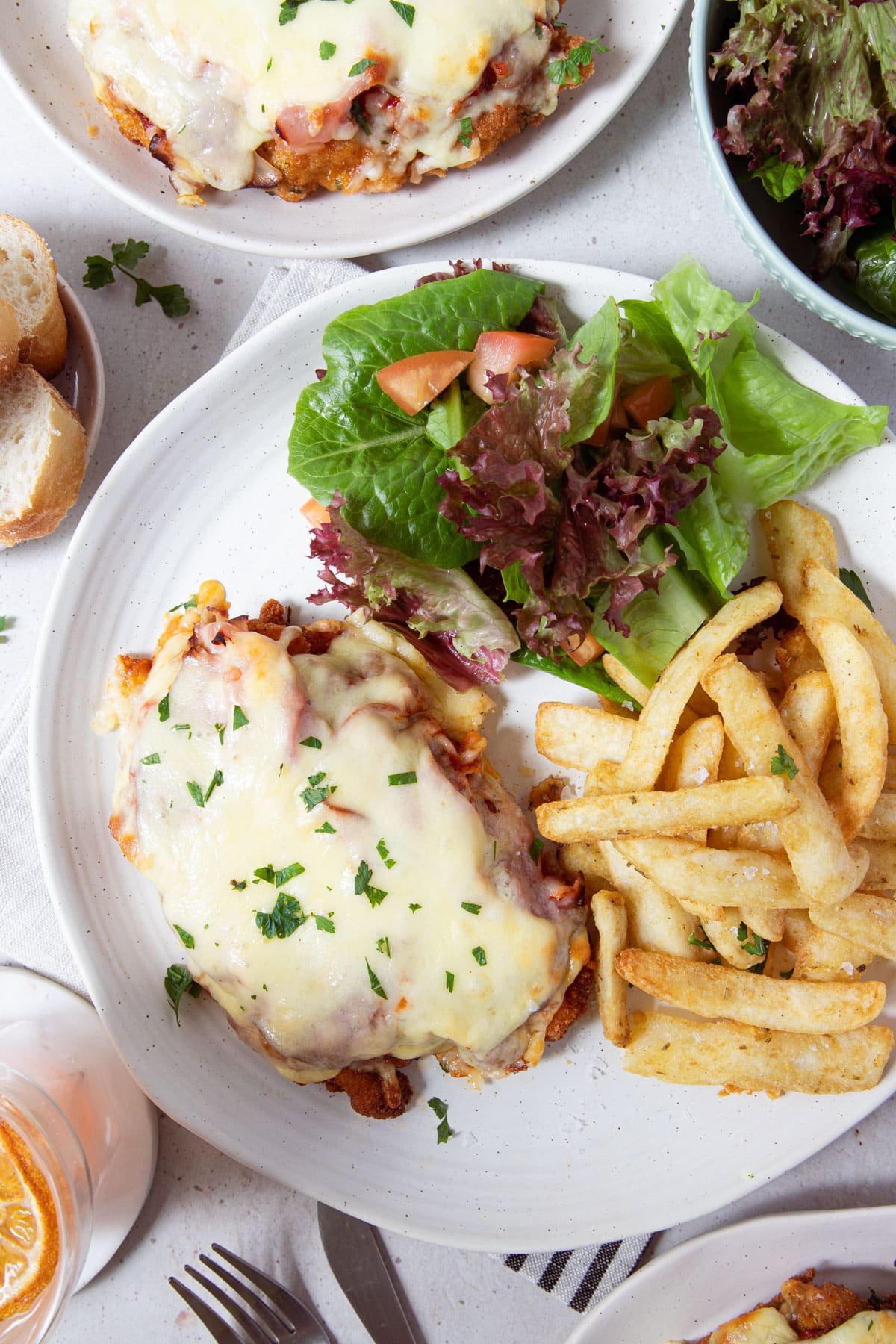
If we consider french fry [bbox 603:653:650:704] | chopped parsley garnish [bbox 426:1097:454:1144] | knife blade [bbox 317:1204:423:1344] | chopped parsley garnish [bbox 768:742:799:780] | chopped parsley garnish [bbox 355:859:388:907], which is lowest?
knife blade [bbox 317:1204:423:1344]

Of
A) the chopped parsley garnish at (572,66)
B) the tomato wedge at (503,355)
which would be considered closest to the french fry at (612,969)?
the tomato wedge at (503,355)

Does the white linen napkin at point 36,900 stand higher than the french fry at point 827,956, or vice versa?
the french fry at point 827,956

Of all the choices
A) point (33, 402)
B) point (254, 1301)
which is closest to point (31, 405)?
point (33, 402)

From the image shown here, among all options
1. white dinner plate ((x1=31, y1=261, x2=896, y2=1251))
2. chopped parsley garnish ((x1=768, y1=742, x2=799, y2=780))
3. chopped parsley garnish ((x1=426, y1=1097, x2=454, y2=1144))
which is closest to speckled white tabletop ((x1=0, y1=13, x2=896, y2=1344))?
white dinner plate ((x1=31, y1=261, x2=896, y2=1251))

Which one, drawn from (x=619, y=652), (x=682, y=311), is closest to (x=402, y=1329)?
(x=619, y=652)

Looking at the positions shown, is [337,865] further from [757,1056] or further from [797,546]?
[797,546]

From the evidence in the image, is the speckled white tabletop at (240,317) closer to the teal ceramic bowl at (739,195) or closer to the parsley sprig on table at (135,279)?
the parsley sprig on table at (135,279)

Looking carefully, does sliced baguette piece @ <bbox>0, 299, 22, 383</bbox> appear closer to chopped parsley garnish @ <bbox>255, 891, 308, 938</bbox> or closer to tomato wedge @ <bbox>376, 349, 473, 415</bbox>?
tomato wedge @ <bbox>376, 349, 473, 415</bbox>
